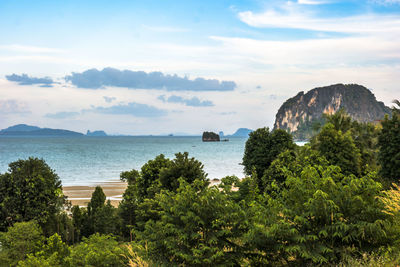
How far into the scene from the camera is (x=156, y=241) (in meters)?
8.45

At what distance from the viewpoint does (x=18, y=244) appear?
48.1ft

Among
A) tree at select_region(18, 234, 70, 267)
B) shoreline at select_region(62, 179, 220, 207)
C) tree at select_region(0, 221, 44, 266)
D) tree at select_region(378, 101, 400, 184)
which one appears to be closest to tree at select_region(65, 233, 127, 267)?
tree at select_region(18, 234, 70, 267)

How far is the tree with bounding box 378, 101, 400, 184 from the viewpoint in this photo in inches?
872

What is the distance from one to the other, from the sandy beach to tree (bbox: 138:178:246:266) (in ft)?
95.8

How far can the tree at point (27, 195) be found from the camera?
720 inches

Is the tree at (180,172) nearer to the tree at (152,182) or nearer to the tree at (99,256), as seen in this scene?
the tree at (152,182)

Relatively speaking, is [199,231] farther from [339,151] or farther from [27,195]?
[339,151]

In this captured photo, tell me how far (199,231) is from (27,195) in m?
13.9

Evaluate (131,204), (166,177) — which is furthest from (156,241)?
(131,204)

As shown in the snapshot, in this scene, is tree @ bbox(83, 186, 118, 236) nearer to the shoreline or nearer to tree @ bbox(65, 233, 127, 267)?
tree @ bbox(65, 233, 127, 267)

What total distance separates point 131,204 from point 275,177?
886cm

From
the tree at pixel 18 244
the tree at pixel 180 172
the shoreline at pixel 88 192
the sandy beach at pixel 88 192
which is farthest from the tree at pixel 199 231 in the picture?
the sandy beach at pixel 88 192

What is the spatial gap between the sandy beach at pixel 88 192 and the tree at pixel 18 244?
20.9m

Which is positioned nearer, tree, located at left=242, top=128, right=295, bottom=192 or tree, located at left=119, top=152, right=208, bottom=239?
tree, located at left=119, top=152, right=208, bottom=239
